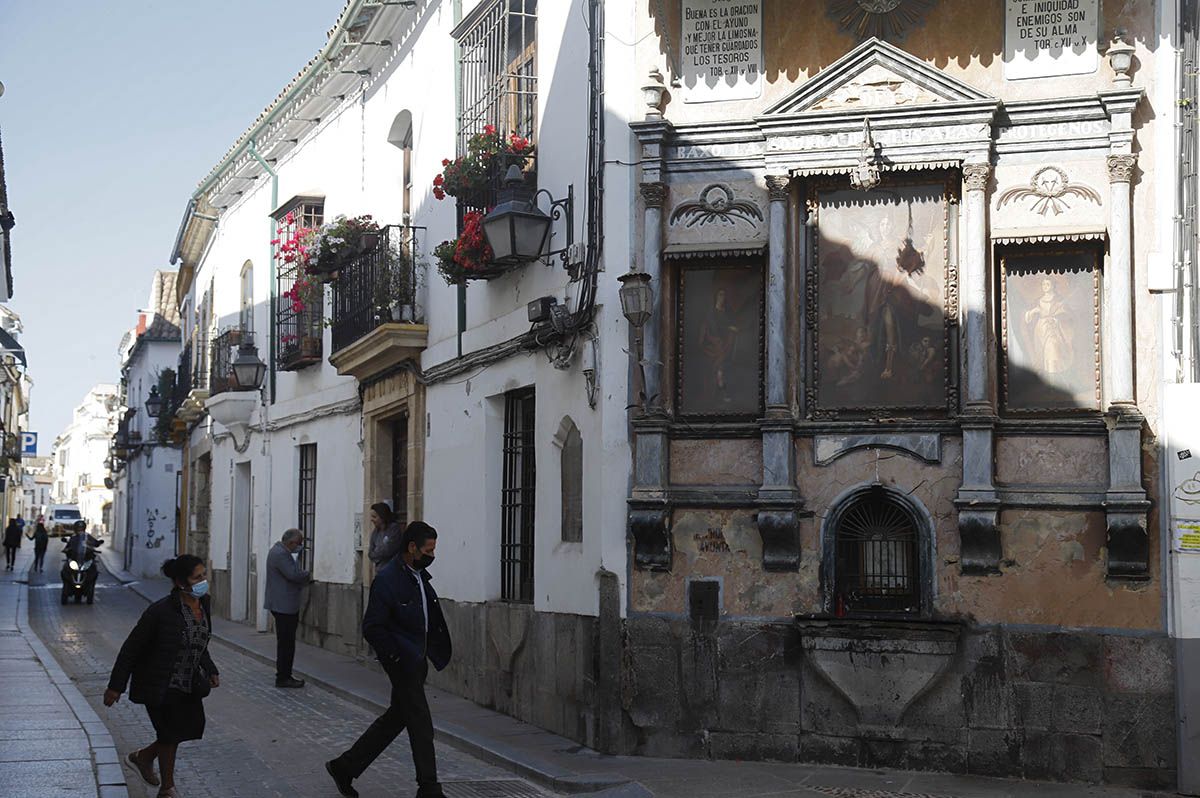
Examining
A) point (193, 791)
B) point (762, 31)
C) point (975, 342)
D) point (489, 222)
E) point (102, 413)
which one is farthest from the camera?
point (102, 413)

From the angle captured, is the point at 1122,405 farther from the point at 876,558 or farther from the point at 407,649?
the point at 407,649

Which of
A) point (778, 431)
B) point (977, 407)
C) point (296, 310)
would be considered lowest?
point (778, 431)

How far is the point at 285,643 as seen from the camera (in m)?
13.7

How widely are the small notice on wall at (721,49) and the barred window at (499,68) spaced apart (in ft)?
7.55

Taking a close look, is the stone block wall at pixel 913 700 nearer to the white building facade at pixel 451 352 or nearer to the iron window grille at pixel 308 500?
the white building facade at pixel 451 352

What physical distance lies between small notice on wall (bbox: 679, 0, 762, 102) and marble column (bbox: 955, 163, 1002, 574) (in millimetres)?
1702

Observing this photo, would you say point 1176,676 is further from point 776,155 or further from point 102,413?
point 102,413

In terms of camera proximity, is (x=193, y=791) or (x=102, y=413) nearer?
(x=193, y=791)

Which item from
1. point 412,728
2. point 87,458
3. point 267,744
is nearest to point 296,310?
point 267,744

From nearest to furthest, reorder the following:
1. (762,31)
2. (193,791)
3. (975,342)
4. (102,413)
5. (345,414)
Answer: (193,791), (975,342), (762,31), (345,414), (102,413)

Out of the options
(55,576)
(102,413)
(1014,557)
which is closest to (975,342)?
(1014,557)

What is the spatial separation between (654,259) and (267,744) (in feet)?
14.8

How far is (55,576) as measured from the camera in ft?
125

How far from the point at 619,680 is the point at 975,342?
3255mm
